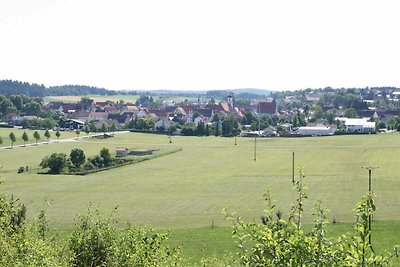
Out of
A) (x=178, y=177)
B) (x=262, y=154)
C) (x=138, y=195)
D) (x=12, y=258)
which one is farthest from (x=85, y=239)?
(x=262, y=154)

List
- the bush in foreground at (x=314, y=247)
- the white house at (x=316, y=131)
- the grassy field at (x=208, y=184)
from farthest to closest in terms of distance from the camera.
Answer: the white house at (x=316, y=131) → the grassy field at (x=208, y=184) → the bush in foreground at (x=314, y=247)

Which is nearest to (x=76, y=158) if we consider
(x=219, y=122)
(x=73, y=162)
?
(x=73, y=162)

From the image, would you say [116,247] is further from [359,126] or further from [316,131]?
[359,126]

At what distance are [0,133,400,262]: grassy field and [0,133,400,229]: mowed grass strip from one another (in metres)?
0.06

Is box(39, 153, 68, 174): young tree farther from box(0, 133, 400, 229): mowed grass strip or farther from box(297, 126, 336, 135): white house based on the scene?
box(297, 126, 336, 135): white house

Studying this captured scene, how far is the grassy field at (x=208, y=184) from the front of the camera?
33094 mm

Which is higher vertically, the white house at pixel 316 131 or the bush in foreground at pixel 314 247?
the bush in foreground at pixel 314 247

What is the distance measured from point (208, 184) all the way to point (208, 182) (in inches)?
43.1

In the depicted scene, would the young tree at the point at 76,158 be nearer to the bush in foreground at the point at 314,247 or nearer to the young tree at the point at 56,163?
the young tree at the point at 56,163

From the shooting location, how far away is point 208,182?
4756cm

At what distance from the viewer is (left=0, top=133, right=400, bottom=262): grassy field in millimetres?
33094

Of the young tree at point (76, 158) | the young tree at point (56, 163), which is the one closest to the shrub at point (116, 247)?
the young tree at point (56, 163)

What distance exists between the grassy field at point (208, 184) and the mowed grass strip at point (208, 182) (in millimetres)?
58

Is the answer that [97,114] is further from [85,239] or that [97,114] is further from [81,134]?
[85,239]
